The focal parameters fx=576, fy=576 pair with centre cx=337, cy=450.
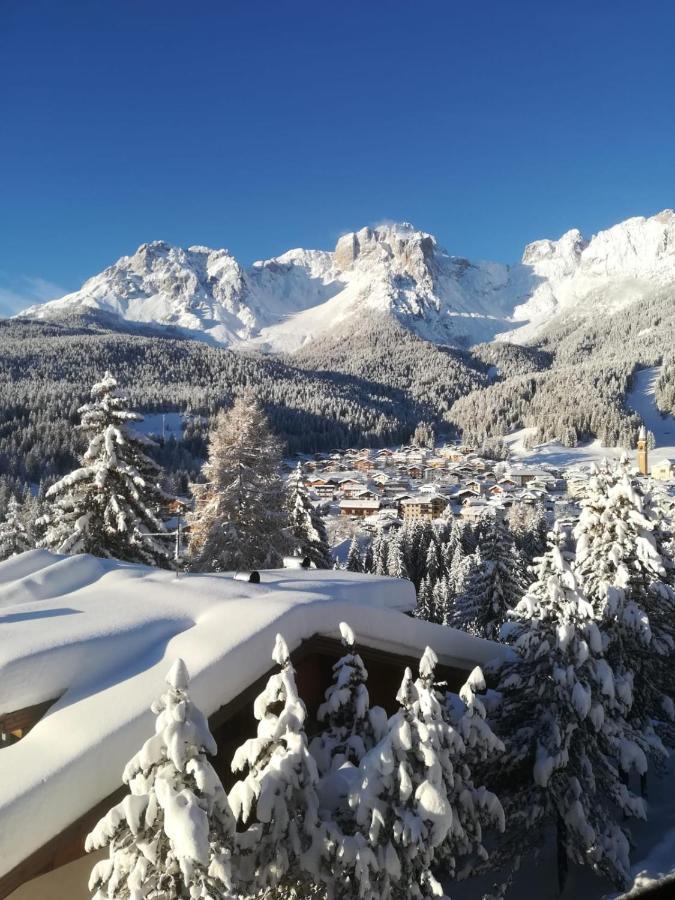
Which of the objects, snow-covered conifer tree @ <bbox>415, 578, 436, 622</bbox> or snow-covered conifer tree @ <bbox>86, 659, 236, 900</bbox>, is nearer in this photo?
snow-covered conifer tree @ <bbox>86, 659, 236, 900</bbox>

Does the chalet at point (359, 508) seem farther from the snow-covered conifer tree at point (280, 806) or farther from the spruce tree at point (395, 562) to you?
the snow-covered conifer tree at point (280, 806)

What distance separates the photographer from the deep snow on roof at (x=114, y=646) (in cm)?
475

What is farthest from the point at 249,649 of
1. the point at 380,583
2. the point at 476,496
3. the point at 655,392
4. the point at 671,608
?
the point at 655,392

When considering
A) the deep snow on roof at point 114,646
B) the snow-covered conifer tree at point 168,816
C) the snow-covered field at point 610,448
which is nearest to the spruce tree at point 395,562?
the deep snow on roof at point 114,646

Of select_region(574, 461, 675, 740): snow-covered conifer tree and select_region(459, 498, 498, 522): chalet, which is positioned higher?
select_region(574, 461, 675, 740): snow-covered conifer tree

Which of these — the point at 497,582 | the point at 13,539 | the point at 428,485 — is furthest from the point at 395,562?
the point at 428,485

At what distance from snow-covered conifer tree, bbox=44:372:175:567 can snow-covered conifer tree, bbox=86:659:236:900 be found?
45.3 feet

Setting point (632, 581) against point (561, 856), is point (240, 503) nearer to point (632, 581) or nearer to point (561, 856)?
point (632, 581)

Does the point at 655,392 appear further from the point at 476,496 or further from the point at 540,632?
the point at 540,632

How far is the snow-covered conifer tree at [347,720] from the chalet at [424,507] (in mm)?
86607

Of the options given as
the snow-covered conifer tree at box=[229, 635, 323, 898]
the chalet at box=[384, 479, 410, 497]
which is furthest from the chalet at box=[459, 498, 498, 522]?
the snow-covered conifer tree at box=[229, 635, 323, 898]

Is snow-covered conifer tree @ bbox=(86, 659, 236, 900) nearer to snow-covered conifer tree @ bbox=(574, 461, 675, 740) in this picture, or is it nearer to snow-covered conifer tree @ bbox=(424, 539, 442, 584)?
snow-covered conifer tree @ bbox=(574, 461, 675, 740)

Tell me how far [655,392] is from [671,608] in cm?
19334

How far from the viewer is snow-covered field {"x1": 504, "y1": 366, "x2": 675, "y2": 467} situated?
144m
